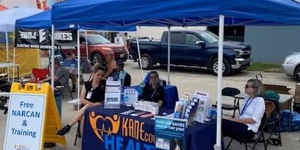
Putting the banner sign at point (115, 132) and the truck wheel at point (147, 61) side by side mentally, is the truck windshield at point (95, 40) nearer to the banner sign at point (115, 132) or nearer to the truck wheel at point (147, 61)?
the truck wheel at point (147, 61)

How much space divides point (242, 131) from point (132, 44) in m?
12.3

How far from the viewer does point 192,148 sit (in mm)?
3816

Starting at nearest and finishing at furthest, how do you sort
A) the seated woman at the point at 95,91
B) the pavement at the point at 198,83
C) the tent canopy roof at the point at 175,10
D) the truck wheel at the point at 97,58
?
the tent canopy roof at the point at 175,10 → the seated woman at the point at 95,91 → the pavement at the point at 198,83 → the truck wheel at the point at 97,58

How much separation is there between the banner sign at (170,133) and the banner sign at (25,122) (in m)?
1.60

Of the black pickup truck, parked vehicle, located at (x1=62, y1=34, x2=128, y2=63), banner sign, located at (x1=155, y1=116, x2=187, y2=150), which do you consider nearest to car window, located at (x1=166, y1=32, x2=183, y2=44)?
the black pickup truck

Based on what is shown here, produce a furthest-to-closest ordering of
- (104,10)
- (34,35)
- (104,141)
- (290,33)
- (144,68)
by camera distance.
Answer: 1. (290,33)
2. (144,68)
3. (34,35)
4. (104,141)
5. (104,10)

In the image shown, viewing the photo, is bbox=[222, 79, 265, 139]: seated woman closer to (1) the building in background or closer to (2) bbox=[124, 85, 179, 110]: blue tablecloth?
(2) bbox=[124, 85, 179, 110]: blue tablecloth

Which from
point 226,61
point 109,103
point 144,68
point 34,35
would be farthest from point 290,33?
point 109,103

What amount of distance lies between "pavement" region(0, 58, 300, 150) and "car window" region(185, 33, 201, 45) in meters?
1.28

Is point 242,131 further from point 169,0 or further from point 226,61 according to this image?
point 226,61

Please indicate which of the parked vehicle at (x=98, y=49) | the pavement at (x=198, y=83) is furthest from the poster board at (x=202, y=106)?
the parked vehicle at (x=98, y=49)

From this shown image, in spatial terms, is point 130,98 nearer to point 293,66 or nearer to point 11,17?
point 11,17

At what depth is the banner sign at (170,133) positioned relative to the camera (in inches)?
149

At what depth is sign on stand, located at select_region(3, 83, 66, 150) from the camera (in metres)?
4.62
